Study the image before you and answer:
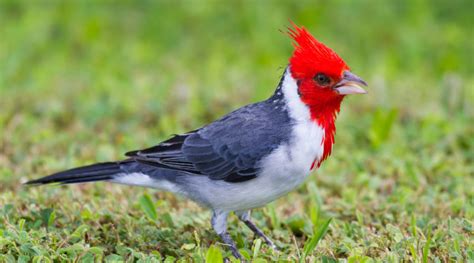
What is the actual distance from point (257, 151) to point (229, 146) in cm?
24

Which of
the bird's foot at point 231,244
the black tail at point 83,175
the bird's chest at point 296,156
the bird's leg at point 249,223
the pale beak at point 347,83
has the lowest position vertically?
the bird's foot at point 231,244

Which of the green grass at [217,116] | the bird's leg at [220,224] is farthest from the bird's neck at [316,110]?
the bird's leg at [220,224]

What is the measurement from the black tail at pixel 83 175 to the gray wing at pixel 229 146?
0.61 feet

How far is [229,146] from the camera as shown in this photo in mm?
4879

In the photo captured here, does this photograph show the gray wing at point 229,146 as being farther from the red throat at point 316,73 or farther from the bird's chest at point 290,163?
the red throat at point 316,73

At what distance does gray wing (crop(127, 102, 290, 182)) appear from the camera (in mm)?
4699

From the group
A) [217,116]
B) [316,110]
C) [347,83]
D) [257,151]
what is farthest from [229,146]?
[217,116]

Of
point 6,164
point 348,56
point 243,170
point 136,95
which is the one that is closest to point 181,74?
point 136,95

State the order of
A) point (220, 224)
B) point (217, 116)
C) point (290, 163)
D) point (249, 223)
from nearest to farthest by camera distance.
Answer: point (290, 163) → point (220, 224) → point (249, 223) → point (217, 116)

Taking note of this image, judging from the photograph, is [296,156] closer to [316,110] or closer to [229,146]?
[316,110]

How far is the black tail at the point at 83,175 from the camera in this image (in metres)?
4.89

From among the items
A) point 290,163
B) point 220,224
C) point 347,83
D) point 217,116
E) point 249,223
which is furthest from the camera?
point 217,116

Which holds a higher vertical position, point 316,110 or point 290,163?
point 316,110

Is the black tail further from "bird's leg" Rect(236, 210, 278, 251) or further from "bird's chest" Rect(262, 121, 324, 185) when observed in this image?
"bird's chest" Rect(262, 121, 324, 185)
